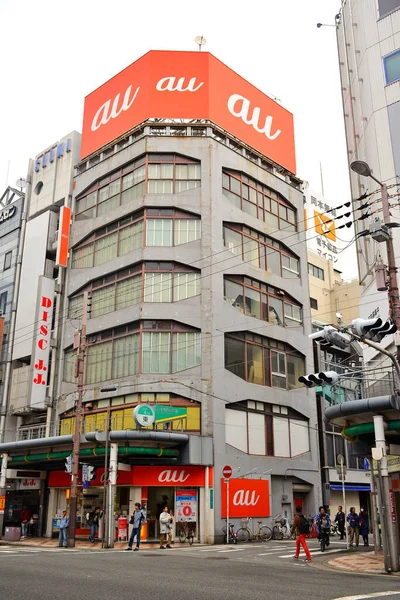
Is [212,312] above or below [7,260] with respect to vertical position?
below

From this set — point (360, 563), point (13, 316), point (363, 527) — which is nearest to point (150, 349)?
point (363, 527)

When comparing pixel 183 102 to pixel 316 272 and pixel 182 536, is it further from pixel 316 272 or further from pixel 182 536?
pixel 316 272

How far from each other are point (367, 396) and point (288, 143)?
106 ft

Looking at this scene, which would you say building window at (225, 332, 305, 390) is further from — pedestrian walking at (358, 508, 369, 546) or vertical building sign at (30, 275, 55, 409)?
vertical building sign at (30, 275, 55, 409)

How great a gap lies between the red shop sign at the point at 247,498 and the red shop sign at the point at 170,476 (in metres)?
1.45

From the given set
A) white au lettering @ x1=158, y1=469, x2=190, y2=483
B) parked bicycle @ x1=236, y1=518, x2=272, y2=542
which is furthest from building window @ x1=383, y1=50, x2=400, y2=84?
parked bicycle @ x1=236, y1=518, x2=272, y2=542

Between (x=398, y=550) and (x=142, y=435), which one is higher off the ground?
(x=142, y=435)

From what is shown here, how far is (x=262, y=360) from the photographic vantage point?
129ft

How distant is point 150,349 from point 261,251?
1143 cm

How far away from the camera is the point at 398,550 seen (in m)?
16.3

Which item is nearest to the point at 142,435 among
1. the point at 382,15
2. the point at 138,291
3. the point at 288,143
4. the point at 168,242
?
the point at 138,291

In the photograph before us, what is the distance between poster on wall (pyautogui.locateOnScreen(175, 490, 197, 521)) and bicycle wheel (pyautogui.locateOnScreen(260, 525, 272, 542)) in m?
4.42

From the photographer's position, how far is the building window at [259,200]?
134 feet

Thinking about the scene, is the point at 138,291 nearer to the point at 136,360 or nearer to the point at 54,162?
the point at 136,360
